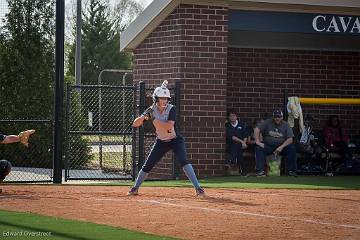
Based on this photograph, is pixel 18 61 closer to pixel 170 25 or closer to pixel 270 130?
pixel 170 25

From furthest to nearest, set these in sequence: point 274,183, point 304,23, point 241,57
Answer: point 241,57 → point 304,23 → point 274,183

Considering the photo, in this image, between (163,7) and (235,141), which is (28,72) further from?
(235,141)

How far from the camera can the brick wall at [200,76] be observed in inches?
794

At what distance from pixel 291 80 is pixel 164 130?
8.60m

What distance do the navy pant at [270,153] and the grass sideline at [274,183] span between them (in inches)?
17.1

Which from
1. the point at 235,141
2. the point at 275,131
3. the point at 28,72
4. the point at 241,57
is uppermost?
the point at 241,57

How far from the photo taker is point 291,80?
894 inches

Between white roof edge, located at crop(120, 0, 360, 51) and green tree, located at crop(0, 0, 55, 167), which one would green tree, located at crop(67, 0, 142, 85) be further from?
white roof edge, located at crop(120, 0, 360, 51)

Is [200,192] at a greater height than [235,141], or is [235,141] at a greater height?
[235,141]

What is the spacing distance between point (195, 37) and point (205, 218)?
8945 millimetres

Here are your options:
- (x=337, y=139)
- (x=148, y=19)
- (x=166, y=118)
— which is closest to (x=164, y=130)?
(x=166, y=118)

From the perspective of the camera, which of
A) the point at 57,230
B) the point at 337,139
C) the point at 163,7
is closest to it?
the point at 57,230


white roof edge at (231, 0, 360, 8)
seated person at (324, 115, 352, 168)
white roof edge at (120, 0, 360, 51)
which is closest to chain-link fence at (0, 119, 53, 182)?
white roof edge at (120, 0, 360, 51)

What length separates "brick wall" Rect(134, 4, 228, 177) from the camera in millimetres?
20156
